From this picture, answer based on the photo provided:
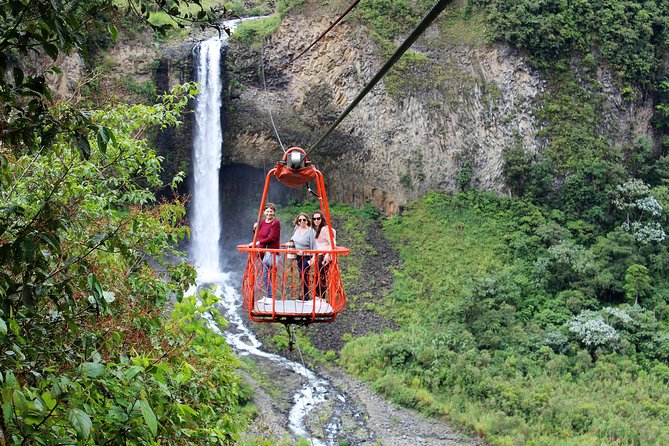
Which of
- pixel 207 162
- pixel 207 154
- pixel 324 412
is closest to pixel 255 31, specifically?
pixel 207 154

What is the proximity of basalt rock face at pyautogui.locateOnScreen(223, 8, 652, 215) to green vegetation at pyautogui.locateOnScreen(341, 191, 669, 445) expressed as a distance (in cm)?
161

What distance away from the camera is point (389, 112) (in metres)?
23.7

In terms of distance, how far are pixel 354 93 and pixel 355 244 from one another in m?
5.19

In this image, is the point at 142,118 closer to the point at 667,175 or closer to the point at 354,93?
the point at 354,93

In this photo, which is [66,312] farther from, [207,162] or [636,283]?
[207,162]

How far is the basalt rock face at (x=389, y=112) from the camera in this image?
2320 cm

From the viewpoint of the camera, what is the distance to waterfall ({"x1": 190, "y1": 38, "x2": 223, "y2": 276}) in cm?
2378

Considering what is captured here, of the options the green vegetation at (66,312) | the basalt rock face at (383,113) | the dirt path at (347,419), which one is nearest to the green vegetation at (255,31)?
the basalt rock face at (383,113)

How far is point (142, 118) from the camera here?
7.05 meters

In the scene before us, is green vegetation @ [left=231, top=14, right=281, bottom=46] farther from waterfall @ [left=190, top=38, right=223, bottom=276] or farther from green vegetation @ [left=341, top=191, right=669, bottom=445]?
green vegetation @ [left=341, top=191, right=669, bottom=445]

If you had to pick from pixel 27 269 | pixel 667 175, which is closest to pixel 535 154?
pixel 667 175

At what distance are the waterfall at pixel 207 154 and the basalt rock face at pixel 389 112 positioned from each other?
21.1 inches

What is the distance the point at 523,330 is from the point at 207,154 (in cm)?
1197

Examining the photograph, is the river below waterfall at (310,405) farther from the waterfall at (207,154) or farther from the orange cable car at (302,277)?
the orange cable car at (302,277)
